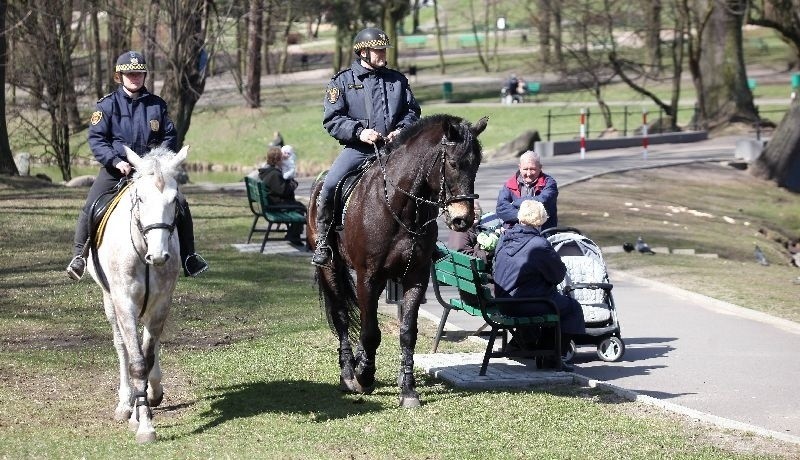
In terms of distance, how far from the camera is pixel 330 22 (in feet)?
209

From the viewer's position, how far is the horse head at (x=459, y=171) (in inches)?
381

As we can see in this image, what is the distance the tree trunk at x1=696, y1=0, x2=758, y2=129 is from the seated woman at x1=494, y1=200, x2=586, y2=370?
37.0m

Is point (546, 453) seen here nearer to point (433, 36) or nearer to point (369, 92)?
point (369, 92)

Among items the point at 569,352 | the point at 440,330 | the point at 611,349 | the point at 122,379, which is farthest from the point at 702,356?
the point at 122,379

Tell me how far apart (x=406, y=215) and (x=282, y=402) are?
1.80 m

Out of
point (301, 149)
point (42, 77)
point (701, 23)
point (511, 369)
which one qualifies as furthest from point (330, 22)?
point (511, 369)

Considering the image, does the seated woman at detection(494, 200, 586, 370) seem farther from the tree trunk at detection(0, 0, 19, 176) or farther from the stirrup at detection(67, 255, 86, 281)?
the tree trunk at detection(0, 0, 19, 176)

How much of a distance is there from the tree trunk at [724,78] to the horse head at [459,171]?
127 ft

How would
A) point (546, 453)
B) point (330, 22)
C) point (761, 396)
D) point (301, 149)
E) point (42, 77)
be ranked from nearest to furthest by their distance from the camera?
point (546, 453) → point (761, 396) → point (42, 77) → point (301, 149) → point (330, 22)

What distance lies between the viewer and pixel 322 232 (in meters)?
11.0

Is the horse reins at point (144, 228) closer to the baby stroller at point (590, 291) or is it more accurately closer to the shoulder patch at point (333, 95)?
the shoulder patch at point (333, 95)

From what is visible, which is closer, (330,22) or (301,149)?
(301,149)

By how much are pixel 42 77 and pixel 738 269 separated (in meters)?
21.5

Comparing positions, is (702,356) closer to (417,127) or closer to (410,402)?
(410,402)
